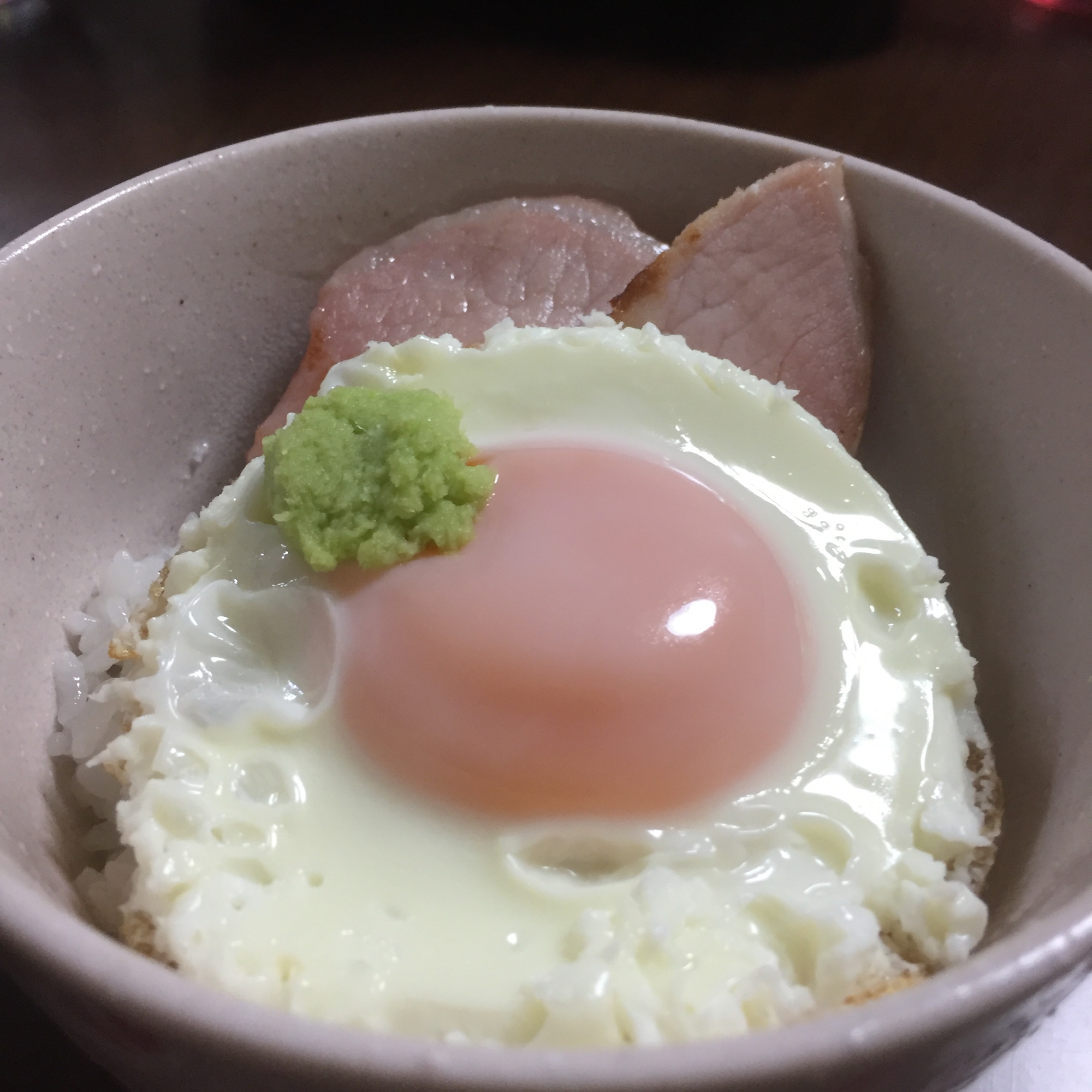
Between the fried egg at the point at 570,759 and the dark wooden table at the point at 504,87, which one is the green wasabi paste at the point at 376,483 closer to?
the fried egg at the point at 570,759

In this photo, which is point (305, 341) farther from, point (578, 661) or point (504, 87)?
point (504, 87)

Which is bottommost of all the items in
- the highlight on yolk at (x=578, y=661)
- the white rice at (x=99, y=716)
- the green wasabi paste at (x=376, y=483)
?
the white rice at (x=99, y=716)

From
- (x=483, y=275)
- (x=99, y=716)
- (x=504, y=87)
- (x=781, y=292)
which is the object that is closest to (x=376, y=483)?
(x=99, y=716)

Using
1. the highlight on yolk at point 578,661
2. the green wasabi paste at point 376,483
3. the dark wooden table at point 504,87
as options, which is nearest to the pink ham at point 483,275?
the green wasabi paste at point 376,483

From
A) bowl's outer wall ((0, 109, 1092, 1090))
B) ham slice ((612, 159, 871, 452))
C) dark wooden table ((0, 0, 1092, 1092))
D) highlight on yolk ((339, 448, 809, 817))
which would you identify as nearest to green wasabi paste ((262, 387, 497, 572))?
highlight on yolk ((339, 448, 809, 817))

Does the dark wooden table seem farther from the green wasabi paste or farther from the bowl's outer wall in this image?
the green wasabi paste
